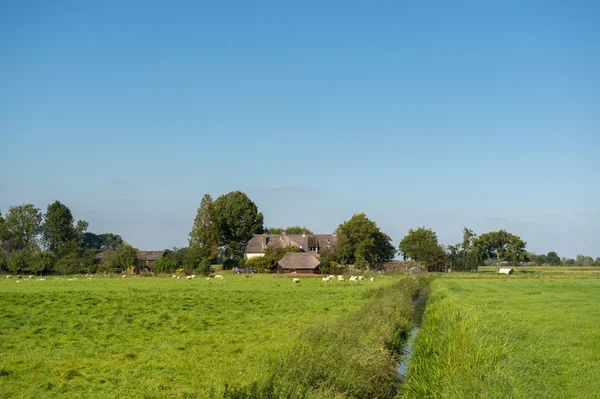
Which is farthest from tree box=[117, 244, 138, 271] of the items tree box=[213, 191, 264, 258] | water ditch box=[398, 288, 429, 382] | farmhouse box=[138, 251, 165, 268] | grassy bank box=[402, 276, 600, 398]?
grassy bank box=[402, 276, 600, 398]

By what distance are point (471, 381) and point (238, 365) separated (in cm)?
584

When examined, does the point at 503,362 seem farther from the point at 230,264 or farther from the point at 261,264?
the point at 230,264

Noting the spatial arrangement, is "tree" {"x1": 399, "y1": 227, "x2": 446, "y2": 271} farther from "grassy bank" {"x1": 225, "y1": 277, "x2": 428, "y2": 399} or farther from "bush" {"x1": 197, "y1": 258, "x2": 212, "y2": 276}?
"grassy bank" {"x1": 225, "y1": 277, "x2": 428, "y2": 399}

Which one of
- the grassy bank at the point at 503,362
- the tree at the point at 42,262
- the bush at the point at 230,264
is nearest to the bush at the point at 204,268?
the bush at the point at 230,264

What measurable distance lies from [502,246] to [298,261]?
45.6 meters

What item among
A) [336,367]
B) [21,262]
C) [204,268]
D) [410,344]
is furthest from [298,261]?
[336,367]

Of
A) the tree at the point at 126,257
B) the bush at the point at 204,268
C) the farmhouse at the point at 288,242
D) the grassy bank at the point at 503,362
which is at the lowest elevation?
the grassy bank at the point at 503,362

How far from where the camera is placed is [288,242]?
10925cm

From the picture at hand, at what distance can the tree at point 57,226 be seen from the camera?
112 metres

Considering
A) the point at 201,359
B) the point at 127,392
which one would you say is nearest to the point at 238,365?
the point at 201,359

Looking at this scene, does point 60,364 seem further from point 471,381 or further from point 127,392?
point 471,381

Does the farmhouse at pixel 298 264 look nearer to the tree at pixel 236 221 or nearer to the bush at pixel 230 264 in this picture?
the bush at pixel 230 264

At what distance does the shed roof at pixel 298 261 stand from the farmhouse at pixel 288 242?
959 cm

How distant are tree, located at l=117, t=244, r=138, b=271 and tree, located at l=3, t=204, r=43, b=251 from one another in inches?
870
